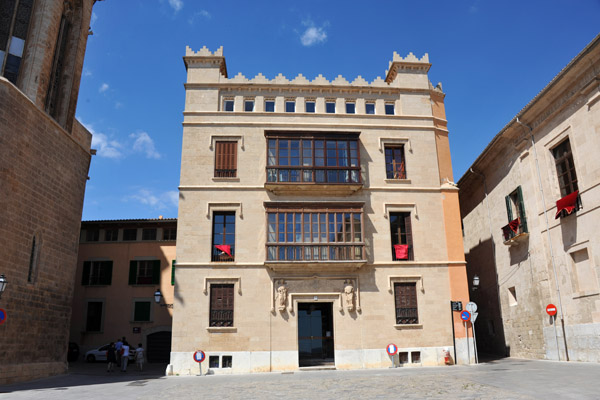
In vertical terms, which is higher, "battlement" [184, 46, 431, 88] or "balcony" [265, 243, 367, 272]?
"battlement" [184, 46, 431, 88]

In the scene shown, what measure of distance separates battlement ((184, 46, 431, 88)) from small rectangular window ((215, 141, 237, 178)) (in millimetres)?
3396

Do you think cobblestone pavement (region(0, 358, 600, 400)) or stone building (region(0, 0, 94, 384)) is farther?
stone building (region(0, 0, 94, 384))

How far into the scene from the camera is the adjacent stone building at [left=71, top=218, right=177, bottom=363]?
28.1m

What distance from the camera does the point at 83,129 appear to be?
81.9 feet

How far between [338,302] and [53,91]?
706 inches

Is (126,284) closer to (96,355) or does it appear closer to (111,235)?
(111,235)

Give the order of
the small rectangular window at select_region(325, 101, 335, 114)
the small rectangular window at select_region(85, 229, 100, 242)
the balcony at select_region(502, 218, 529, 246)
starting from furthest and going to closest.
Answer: the small rectangular window at select_region(85, 229, 100, 242), the small rectangular window at select_region(325, 101, 335, 114), the balcony at select_region(502, 218, 529, 246)

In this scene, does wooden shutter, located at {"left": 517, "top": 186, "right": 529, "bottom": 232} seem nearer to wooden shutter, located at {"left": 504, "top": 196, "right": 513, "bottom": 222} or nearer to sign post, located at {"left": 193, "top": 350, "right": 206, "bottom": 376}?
wooden shutter, located at {"left": 504, "top": 196, "right": 513, "bottom": 222}

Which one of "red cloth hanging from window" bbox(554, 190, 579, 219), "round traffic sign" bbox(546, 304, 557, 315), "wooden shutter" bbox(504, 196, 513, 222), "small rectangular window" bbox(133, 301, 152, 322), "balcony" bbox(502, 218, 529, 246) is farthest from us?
"small rectangular window" bbox(133, 301, 152, 322)

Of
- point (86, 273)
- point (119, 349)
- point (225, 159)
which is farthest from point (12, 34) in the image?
point (119, 349)

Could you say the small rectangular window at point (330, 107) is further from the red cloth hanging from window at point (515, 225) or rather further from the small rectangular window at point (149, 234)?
the small rectangular window at point (149, 234)

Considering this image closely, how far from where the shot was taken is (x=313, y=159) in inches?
869

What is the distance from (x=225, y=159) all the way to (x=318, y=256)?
6.60 m

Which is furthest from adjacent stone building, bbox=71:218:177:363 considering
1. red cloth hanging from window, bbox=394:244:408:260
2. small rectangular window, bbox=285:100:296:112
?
→ red cloth hanging from window, bbox=394:244:408:260
